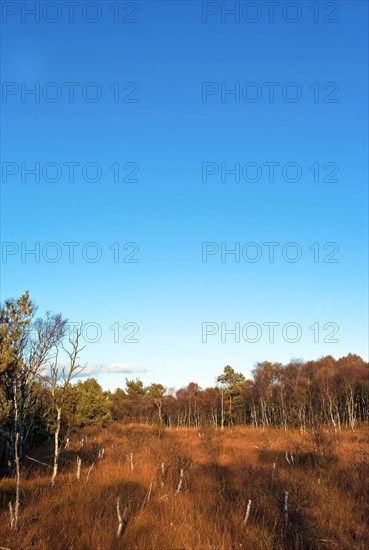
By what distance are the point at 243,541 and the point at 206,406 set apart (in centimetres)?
7178

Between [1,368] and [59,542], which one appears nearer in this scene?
[59,542]

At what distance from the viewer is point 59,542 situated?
7.94m

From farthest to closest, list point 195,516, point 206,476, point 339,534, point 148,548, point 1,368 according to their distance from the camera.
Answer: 1. point 206,476
2. point 1,368
3. point 195,516
4. point 339,534
5. point 148,548

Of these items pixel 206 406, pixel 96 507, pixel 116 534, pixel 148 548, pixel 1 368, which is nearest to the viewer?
pixel 148 548

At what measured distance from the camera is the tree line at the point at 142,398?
57.3 feet

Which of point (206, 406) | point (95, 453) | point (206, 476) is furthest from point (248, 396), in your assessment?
point (206, 476)

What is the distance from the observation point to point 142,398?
75312mm

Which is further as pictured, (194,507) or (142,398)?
(142,398)

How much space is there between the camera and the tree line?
57.3ft

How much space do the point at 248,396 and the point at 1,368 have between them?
6104cm

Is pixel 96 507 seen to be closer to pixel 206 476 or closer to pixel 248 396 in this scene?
pixel 206 476

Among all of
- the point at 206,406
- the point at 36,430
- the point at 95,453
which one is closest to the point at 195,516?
the point at 95,453

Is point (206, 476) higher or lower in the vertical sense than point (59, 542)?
lower

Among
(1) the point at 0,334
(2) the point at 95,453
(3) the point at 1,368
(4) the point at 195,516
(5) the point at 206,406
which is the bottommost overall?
(5) the point at 206,406
